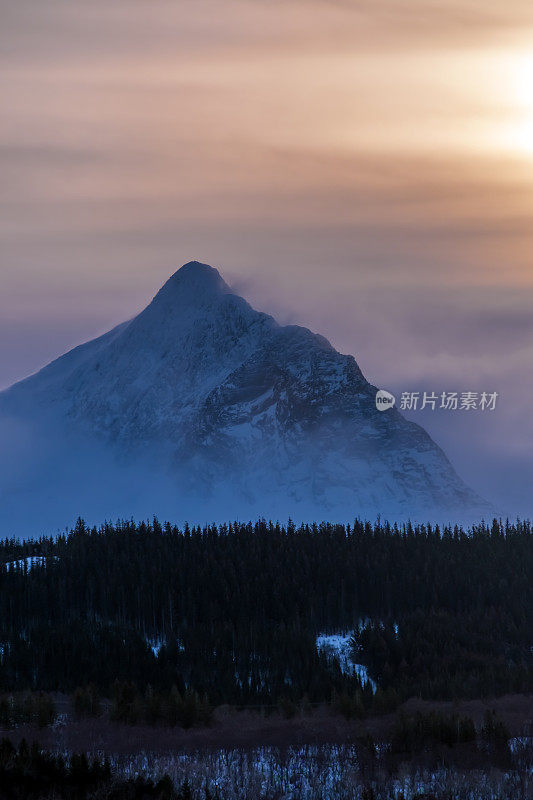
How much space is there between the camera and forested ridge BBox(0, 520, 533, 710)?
92938 millimetres

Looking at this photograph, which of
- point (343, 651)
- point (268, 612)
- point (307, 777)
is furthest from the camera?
point (268, 612)

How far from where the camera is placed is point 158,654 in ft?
346

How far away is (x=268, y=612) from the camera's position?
123m

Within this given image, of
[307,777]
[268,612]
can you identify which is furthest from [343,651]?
[307,777]

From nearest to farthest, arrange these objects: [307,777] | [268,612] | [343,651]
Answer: [307,777], [343,651], [268,612]

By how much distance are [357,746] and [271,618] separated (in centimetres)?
6409

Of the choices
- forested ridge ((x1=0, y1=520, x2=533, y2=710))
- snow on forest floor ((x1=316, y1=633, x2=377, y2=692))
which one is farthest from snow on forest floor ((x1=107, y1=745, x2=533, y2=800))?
snow on forest floor ((x1=316, y1=633, x2=377, y2=692))

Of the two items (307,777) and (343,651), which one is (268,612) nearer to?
(343,651)

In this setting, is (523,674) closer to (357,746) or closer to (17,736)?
(357,746)

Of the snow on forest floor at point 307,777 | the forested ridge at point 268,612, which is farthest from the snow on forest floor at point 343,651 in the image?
the snow on forest floor at point 307,777

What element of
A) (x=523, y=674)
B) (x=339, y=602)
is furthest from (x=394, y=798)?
(x=339, y=602)

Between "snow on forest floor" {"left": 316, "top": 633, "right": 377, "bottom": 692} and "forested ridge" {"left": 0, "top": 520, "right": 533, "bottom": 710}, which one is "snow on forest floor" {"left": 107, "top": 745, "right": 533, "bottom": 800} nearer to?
"forested ridge" {"left": 0, "top": 520, "right": 533, "bottom": 710}

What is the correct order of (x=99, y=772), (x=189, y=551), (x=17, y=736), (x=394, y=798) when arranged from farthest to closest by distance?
(x=189, y=551), (x=17, y=736), (x=99, y=772), (x=394, y=798)

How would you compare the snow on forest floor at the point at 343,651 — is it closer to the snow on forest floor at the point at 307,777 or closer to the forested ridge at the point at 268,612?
the forested ridge at the point at 268,612
